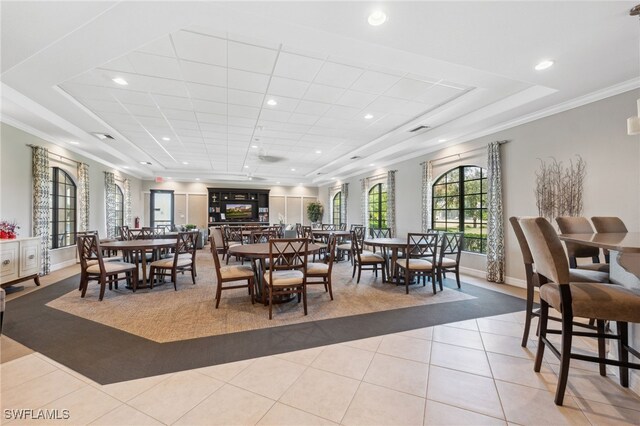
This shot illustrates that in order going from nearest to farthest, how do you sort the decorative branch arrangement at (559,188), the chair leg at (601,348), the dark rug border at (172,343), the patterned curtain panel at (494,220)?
the chair leg at (601,348) → the dark rug border at (172,343) → the decorative branch arrangement at (559,188) → the patterned curtain panel at (494,220)

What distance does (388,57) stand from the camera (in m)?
2.92

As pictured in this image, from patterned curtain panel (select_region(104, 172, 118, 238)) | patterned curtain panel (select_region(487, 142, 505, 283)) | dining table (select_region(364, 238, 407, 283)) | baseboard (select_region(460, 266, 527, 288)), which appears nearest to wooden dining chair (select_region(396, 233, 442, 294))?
dining table (select_region(364, 238, 407, 283))

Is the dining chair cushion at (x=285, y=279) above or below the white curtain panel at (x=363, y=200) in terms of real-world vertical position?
below

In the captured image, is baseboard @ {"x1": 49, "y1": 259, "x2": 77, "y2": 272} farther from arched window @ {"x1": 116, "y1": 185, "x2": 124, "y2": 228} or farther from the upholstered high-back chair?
the upholstered high-back chair

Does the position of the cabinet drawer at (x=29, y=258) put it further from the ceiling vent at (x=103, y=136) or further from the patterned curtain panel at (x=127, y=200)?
the patterned curtain panel at (x=127, y=200)

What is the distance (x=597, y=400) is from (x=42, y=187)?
27.3 ft

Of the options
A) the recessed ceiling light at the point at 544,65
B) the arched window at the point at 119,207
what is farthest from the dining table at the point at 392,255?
the arched window at the point at 119,207

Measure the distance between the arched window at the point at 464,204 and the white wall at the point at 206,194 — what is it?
776 centimetres

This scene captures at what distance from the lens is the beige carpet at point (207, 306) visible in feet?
9.82

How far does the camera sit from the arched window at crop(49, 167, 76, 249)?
608cm

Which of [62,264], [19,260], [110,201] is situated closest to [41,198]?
[19,260]

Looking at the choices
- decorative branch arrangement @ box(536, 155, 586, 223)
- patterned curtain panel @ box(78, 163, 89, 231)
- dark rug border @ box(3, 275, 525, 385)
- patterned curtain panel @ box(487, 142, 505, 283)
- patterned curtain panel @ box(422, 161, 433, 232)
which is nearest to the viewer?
dark rug border @ box(3, 275, 525, 385)

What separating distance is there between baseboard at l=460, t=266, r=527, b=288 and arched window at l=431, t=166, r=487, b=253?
1.40 ft

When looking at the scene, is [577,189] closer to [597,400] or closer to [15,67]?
[597,400]
